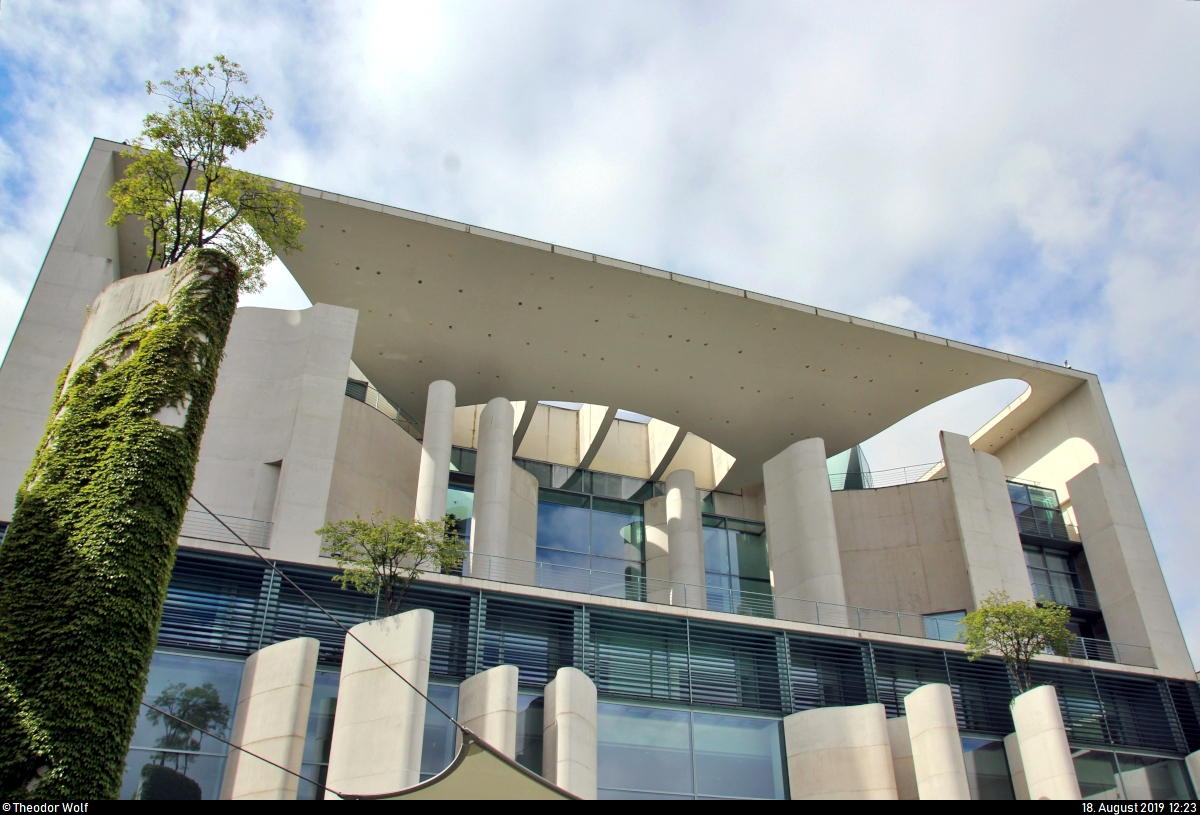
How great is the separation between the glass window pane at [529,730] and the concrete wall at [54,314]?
9.61 m

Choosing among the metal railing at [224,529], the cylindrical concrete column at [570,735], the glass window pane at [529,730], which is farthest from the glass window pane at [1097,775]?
the metal railing at [224,529]

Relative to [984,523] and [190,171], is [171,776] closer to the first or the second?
[190,171]

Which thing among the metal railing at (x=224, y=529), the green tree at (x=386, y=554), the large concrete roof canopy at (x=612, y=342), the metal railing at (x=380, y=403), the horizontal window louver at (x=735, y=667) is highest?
the large concrete roof canopy at (x=612, y=342)

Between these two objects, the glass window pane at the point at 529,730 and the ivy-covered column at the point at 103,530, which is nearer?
the ivy-covered column at the point at 103,530

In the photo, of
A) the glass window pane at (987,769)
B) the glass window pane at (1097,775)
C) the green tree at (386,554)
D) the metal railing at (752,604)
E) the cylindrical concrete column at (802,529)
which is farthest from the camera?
the cylindrical concrete column at (802,529)

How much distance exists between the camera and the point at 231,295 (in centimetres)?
1200

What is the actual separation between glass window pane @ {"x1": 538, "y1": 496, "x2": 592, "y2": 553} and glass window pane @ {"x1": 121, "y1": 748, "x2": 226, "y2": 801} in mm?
11236

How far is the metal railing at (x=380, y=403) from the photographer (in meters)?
23.8

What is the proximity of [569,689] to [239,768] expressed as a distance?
540 centimetres

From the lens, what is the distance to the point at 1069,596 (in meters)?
26.2

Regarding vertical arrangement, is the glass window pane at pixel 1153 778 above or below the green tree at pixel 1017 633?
below

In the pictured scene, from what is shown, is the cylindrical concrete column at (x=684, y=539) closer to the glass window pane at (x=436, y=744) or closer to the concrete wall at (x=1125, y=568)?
the glass window pane at (x=436, y=744)
